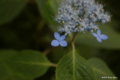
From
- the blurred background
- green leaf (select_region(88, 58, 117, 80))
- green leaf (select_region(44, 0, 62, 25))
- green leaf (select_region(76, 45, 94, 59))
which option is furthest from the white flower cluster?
green leaf (select_region(76, 45, 94, 59))

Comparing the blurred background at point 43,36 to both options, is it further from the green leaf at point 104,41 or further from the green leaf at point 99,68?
the green leaf at point 99,68

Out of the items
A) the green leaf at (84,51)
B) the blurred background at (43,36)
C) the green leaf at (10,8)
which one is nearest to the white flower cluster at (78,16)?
the blurred background at (43,36)

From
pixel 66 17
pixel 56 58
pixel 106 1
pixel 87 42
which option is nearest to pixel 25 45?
pixel 56 58

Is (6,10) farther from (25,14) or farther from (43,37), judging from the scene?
(43,37)

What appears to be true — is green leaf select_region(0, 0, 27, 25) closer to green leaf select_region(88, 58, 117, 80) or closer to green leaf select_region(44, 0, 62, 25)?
green leaf select_region(44, 0, 62, 25)

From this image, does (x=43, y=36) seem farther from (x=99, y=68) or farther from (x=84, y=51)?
(x=99, y=68)

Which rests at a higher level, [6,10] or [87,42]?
[6,10]

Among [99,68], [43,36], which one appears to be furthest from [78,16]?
[43,36]
